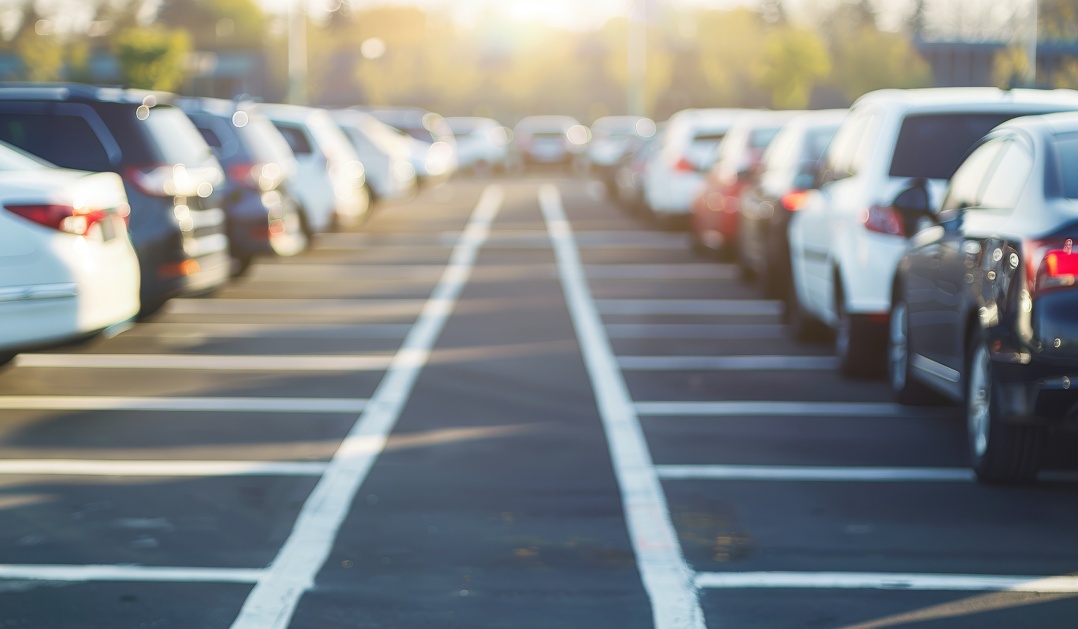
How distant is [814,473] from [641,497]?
1022 millimetres

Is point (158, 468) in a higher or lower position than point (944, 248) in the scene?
lower

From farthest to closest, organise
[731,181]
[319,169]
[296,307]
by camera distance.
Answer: [319,169] < [731,181] < [296,307]

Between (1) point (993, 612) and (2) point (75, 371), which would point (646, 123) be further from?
(1) point (993, 612)

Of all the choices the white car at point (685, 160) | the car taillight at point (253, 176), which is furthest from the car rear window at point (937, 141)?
the white car at point (685, 160)

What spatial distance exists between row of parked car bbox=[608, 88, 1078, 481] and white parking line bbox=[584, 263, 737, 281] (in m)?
1.68

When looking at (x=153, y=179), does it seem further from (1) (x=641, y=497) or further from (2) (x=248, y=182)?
(1) (x=641, y=497)

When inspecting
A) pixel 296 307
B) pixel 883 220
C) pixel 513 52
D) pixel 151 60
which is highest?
pixel 883 220

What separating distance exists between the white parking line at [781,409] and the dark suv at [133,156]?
145 inches

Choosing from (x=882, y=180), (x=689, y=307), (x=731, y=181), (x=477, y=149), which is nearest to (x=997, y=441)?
(x=882, y=180)

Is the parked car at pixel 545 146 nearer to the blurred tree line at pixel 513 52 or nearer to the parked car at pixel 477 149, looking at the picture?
the parked car at pixel 477 149

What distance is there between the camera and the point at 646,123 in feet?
183

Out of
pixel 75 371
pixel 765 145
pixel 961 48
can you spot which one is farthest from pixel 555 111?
pixel 75 371

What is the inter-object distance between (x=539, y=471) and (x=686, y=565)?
1814 mm

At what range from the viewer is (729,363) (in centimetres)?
1187
